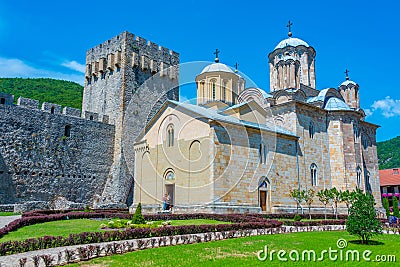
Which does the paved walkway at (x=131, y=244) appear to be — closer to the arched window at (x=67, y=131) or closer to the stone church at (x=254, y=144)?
the stone church at (x=254, y=144)

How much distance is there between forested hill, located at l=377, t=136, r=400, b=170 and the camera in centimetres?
6789

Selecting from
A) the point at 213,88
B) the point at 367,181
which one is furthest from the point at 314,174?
the point at 213,88

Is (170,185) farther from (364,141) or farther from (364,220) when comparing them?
(364,141)

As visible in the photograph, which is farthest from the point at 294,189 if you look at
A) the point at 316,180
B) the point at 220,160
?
the point at 220,160

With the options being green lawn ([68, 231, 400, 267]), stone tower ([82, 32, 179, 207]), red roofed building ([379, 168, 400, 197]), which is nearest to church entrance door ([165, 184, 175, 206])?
stone tower ([82, 32, 179, 207])

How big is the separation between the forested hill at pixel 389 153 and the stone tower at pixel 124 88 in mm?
52395

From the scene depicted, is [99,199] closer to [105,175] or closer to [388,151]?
[105,175]

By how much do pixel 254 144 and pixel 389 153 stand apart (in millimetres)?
62687

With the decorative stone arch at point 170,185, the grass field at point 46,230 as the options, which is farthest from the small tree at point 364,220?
the decorative stone arch at point 170,185

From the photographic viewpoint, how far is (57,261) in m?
7.15

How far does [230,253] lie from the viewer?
8.36 m

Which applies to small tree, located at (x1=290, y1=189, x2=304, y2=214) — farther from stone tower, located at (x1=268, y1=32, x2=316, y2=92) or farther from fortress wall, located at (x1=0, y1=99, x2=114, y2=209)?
fortress wall, located at (x1=0, y1=99, x2=114, y2=209)

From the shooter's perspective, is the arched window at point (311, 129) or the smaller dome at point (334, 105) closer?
the arched window at point (311, 129)

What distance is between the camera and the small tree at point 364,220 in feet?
33.3
